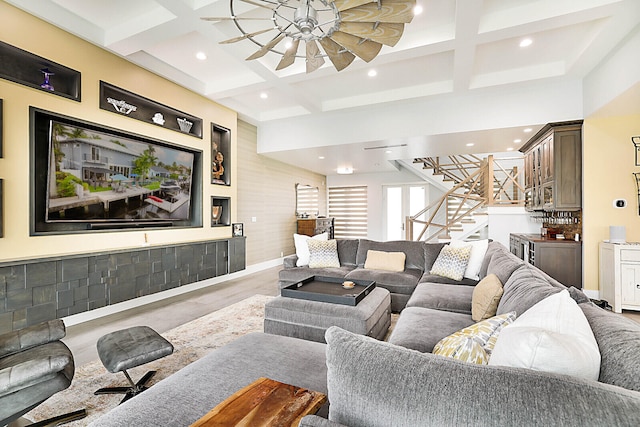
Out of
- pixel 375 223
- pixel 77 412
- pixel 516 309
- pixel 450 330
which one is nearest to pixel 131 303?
pixel 77 412

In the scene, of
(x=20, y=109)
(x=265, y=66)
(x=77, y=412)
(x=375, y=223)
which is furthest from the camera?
(x=375, y=223)

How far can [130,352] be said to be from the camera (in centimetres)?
189

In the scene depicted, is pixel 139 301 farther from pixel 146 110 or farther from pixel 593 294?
pixel 593 294

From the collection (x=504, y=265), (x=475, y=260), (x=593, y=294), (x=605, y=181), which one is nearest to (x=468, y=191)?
(x=605, y=181)

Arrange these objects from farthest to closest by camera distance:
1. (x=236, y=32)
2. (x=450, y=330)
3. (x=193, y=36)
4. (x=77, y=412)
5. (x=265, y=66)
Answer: (x=265, y=66) < (x=193, y=36) < (x=236, y=32) < (x=450, y=330) < (x=77, y=412)

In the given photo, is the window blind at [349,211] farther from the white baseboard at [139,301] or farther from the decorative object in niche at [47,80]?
the decorative object in niche at [47,80]

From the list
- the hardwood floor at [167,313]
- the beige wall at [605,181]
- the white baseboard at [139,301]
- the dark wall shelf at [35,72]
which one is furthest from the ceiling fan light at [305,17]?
the beige wall at [605,181]

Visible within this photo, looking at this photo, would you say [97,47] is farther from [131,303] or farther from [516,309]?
[516,309]

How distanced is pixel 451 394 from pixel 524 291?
1310mm

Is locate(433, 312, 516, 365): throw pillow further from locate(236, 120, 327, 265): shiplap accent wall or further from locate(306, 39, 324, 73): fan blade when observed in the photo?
locate(236, 120, 327, 265): shiplap accent wall

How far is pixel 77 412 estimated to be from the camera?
1.82 m

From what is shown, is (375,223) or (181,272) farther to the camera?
(375,223)

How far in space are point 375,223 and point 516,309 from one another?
797cm

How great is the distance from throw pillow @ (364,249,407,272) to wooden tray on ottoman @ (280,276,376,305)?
3.17 ft
